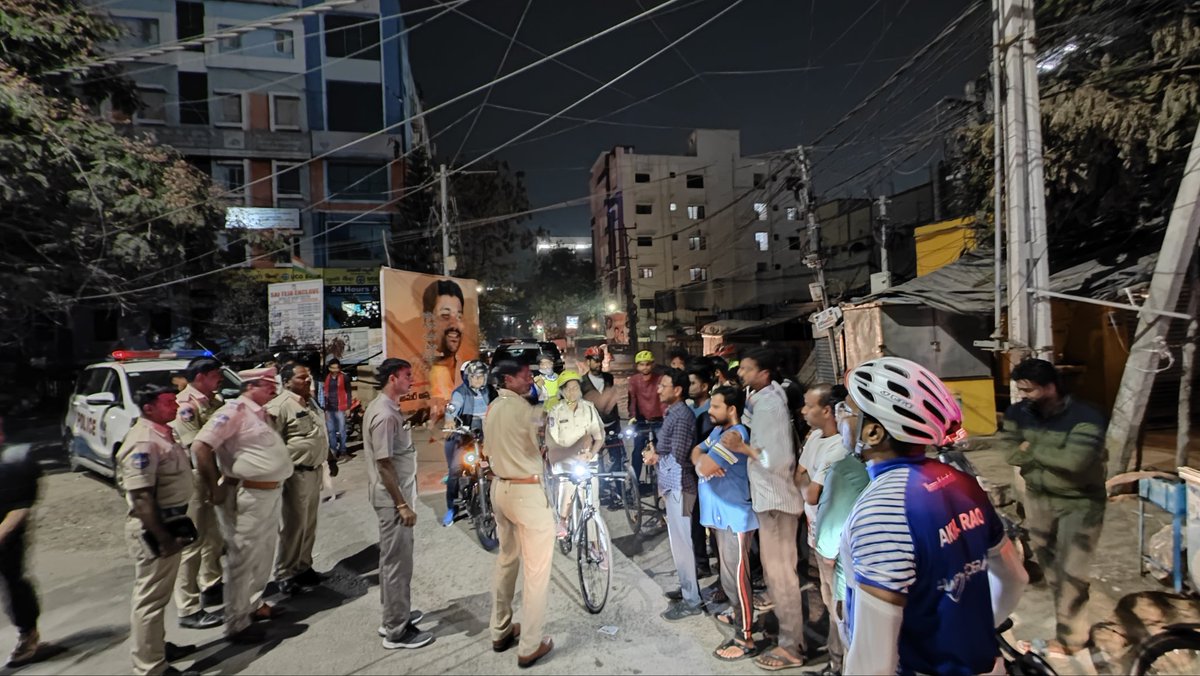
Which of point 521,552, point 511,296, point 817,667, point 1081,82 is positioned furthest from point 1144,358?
point 511,296

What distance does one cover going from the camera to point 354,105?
31.1 m

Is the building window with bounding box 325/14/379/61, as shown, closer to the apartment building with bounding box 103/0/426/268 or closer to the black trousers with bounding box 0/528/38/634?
the apartment building with bounding box 103/0/426/268

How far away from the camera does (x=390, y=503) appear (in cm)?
396

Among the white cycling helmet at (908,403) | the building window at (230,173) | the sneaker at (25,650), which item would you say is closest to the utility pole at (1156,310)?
the white cycling helmet at (908,403)

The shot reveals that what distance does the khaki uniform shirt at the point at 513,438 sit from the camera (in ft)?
11.8

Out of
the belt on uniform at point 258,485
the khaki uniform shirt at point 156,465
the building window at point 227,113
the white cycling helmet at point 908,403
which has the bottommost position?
the belt on uniform at point 258,485

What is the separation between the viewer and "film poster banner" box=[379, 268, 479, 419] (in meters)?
11.0

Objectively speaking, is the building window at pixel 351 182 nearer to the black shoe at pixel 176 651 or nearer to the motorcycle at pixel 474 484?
the motorcycle at pixel 474 484

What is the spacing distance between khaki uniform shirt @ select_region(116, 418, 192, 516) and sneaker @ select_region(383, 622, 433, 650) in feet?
5.46

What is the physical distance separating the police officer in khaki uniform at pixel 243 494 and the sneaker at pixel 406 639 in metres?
0.95

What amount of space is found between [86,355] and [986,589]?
101ft

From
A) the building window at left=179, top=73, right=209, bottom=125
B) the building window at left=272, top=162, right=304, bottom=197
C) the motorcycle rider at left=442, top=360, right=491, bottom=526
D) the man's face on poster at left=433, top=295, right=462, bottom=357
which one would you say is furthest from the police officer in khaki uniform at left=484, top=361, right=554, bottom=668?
the building window at left=179, top=73, right=209, bottom=125

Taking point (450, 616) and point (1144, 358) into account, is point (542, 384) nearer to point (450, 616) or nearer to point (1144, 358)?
point (450, 616)

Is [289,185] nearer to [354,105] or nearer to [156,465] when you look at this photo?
[354,105]
